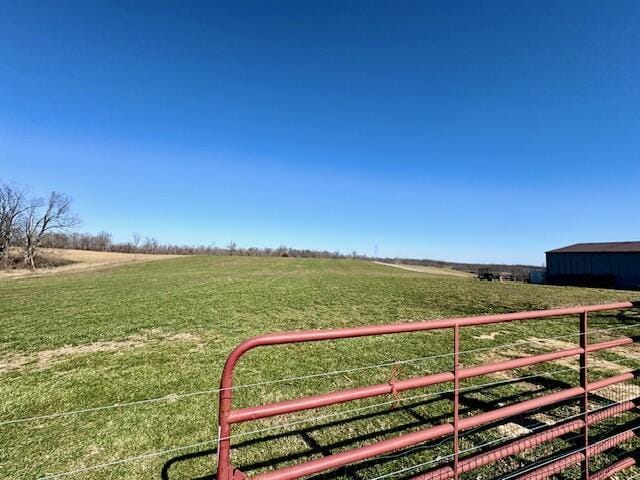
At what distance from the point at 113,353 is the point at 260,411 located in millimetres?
6950

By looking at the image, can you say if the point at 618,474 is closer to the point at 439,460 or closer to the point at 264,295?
the point at 439,460

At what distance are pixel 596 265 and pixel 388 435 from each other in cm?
4099

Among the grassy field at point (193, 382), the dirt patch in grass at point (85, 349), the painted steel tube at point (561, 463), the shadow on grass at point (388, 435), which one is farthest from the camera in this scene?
the dirt patch in grass at point (85, 349)

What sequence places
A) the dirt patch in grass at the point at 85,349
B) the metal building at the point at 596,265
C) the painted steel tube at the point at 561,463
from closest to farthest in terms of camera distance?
the painted steel tube at the point at 561,463
the dirt patch in grass at the point at 85,349
the metal building at the point at 596,265

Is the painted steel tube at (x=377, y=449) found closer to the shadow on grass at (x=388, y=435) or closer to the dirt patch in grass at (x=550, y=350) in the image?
the shadow on grass at (x=388, y=435)

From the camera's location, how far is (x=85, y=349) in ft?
24.8

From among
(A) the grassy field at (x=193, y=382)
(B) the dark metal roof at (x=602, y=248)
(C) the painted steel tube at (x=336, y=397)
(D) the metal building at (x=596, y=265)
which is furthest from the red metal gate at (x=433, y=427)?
(B) the dark metal roof at (x=602, y=248)

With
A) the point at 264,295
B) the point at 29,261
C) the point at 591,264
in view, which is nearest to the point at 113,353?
the point at 264,295

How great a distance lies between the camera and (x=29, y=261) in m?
50.5

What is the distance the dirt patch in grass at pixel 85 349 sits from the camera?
6.60 meters

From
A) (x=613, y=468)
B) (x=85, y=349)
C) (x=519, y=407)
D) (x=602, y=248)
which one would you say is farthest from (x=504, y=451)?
(x=602, y=248)

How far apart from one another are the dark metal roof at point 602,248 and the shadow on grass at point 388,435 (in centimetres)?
3695

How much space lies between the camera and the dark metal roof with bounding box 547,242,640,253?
32719mm

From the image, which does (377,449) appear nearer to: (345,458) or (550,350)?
(345,458)
